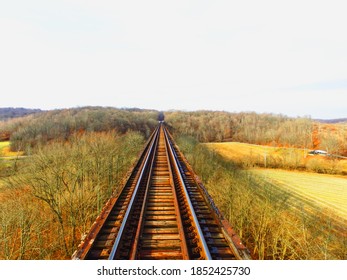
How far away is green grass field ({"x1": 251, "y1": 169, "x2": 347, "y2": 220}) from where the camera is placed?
46.4 feet

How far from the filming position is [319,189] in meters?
17.9

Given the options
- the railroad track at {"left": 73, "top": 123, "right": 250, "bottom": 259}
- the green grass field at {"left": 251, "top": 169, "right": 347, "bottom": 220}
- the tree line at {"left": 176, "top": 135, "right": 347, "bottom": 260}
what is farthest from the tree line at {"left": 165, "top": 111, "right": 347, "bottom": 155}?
the railroad track at {"left": 73, "top": 123, "right": 250, "bottom": 259}

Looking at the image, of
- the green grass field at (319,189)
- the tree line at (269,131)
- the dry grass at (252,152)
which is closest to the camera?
the green grass field at (319,189)

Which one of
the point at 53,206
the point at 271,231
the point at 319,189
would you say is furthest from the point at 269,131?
the point at 53,206

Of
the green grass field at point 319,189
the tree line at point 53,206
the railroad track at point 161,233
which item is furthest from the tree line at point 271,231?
the green grass field at point 319,189

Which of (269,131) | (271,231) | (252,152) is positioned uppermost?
(269,131)

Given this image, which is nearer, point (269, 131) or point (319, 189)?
point (319, 189)

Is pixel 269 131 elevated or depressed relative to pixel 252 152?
elevated

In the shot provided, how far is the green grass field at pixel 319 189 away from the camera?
557 inches

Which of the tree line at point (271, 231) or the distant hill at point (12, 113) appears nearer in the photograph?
the tree line at point (271, 231)

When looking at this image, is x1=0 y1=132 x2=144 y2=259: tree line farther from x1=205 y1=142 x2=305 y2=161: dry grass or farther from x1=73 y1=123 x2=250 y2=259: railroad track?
x1=205 y1=142 x2=305 y2=161: dry grass

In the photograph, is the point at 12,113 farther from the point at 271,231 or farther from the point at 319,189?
the point at 271,231

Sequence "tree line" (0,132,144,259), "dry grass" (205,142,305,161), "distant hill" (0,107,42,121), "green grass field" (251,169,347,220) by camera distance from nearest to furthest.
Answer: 1. "tree line" (0,132,144,259)
2. "green grass field" (251,169,347,220)
3. "dry grass" (205,142,305,161)
4. "distant hill" (0,107,42,121)

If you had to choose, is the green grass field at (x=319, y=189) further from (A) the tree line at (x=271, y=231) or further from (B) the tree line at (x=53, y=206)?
(B) the tree line at (x=53, y=206)
